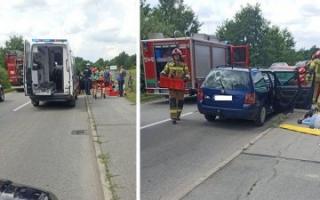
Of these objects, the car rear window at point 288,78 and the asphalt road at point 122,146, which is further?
the asphalt road at point 122,146

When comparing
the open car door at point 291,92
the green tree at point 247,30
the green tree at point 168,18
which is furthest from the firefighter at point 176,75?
the open car door at point 291,92

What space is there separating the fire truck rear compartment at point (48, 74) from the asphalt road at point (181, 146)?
9.37 metres

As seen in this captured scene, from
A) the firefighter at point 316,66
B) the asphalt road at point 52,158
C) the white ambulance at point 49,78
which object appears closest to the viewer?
the firefighter at point 316,66

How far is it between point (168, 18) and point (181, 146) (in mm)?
961

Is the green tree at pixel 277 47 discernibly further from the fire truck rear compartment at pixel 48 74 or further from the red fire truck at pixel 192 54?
the fire truck rear compartment at pixel 48 74

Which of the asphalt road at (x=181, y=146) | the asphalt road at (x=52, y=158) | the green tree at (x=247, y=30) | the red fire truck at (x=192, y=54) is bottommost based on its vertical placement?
the asphalt road at (x=52, y=158)

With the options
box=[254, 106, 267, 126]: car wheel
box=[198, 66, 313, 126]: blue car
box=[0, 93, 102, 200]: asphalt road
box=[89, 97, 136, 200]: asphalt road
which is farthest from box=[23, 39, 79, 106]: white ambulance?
box=[254, 106, 267, 126]: car wheel

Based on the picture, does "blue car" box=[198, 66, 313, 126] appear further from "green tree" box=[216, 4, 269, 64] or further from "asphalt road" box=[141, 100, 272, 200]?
"green tree" box=[216, 4, 269, 64]

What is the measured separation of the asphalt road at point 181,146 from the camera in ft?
8.23

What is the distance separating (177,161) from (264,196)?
23.6 inches

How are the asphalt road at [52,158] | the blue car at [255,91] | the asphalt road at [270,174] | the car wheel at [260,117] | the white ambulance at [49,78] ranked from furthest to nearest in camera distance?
1. the white ambulance at [49,78]
2. the asphalt road at [52,158]
3. the car wheel at [260,117]
4. the asphalt road at [270,174]
5. the blue car at [255,91]

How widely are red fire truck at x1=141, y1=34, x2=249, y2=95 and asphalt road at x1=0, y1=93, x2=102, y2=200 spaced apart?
1.93 m

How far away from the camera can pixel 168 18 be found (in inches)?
83.0

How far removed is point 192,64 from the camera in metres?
2.55
